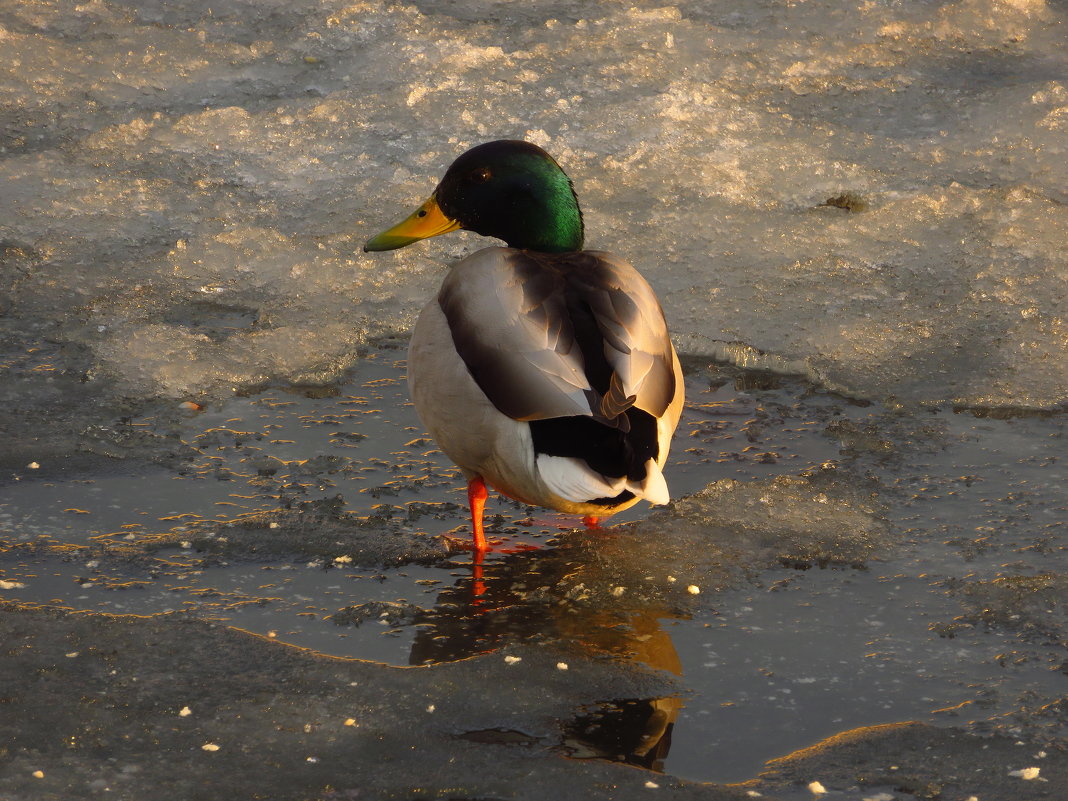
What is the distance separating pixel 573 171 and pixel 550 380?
262cm

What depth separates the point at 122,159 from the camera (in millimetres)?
5715

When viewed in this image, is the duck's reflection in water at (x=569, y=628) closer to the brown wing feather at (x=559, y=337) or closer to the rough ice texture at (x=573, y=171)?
the brown wing feather at (x=559, y=337)

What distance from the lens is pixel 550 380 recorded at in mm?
3133

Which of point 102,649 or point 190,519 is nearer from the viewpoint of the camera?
point 102,649

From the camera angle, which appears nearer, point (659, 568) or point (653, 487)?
point (653, 487)

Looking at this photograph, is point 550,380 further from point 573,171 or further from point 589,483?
point 573,171

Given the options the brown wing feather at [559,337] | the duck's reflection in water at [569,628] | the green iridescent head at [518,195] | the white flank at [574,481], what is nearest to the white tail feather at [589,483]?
the white flank at [574,481]

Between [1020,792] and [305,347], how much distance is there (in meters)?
2.68

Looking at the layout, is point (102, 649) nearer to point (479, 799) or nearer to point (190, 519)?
point (190, 519)

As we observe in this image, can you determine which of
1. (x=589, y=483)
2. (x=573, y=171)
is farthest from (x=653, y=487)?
(x=573, y=171)

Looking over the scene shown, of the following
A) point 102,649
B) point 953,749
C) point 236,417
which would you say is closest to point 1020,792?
point 953,749

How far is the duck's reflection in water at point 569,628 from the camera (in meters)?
2.78

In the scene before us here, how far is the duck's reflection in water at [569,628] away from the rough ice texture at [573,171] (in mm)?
1193

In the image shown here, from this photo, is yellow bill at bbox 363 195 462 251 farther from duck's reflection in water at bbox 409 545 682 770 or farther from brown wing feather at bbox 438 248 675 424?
duck's reflection in water at bbox 409 545 682 770
